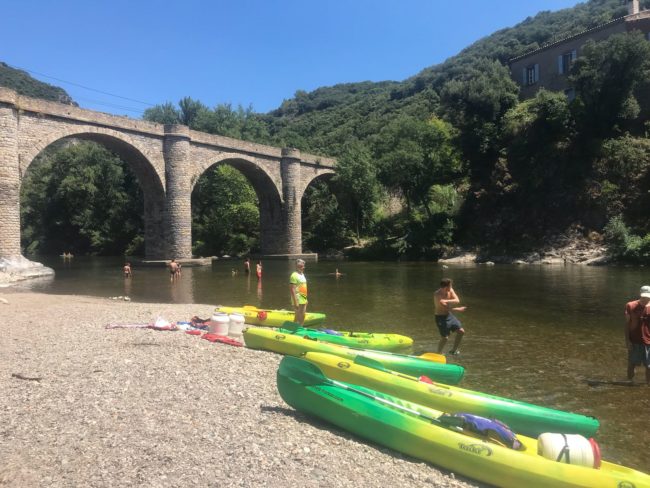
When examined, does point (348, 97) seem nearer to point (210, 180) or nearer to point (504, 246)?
point (210, 180)

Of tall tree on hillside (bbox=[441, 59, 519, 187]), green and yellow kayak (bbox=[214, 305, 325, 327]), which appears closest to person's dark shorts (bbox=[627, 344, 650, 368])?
green and yellow kayak (bbox=[214, 305, 325, 327])

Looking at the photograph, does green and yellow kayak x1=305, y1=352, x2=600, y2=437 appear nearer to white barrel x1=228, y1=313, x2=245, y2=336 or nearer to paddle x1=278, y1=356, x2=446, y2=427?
paddle x1=278, y1=356, x2=446, y2=427

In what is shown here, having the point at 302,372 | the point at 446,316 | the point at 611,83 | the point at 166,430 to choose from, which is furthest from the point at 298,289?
the point at 611,83

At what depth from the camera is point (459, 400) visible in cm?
503

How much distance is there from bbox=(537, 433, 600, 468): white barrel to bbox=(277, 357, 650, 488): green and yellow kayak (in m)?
0.01

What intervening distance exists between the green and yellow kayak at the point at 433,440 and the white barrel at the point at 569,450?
11mm

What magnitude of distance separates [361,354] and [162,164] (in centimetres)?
2599

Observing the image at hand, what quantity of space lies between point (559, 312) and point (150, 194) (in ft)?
83.5

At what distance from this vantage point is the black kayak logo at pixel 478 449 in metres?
3.90

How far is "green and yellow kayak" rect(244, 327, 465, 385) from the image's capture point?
20.5ft

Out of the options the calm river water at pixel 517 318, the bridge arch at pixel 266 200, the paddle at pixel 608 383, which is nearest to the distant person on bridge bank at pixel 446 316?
the calm river water at pixel 517 318

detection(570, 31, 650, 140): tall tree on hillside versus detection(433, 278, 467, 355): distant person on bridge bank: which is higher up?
detection(570, 31, 650, 140): tall tree on hillside

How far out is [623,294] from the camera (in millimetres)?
14844

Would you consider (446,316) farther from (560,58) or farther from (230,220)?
(230,220)
